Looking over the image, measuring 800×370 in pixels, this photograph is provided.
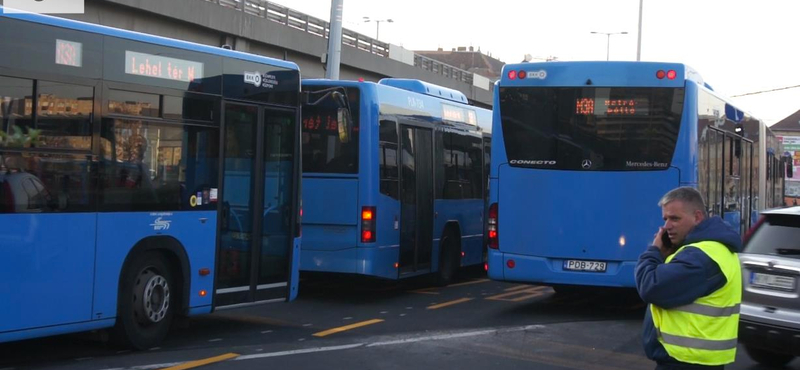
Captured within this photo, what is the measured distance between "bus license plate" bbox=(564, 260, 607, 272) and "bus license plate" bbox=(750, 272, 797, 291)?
3.27 m

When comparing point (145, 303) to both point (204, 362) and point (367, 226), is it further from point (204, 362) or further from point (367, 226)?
point (367, 226)

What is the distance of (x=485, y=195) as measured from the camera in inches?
699

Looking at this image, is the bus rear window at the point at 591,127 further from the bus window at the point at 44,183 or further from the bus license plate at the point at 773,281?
the bus window at the point at 44,183

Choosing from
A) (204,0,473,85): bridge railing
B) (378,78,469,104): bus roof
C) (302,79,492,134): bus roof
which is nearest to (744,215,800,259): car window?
(302,79,492,134): bus roof

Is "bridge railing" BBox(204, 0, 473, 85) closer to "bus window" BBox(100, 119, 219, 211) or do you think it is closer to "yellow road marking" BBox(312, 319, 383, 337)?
"yellow road marking" BBox(312, 319, 383, 337)

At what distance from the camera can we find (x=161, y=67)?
9.54 meters

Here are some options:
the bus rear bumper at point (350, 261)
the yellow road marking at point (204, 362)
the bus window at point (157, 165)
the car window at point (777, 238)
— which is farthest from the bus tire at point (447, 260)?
the car window at point (777, 238)

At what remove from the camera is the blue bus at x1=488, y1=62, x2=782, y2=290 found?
12039 millimetres

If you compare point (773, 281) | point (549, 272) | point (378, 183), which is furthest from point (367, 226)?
point (773, 281)

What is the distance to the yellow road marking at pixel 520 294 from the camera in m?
14.6

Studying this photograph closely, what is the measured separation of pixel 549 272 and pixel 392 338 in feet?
8.89

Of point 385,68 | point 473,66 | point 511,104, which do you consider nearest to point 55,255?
point 511,104

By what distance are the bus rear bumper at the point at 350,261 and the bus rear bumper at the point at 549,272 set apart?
1725 mm

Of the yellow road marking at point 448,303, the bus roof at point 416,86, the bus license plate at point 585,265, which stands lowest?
the yellow road marking at point 448,303
